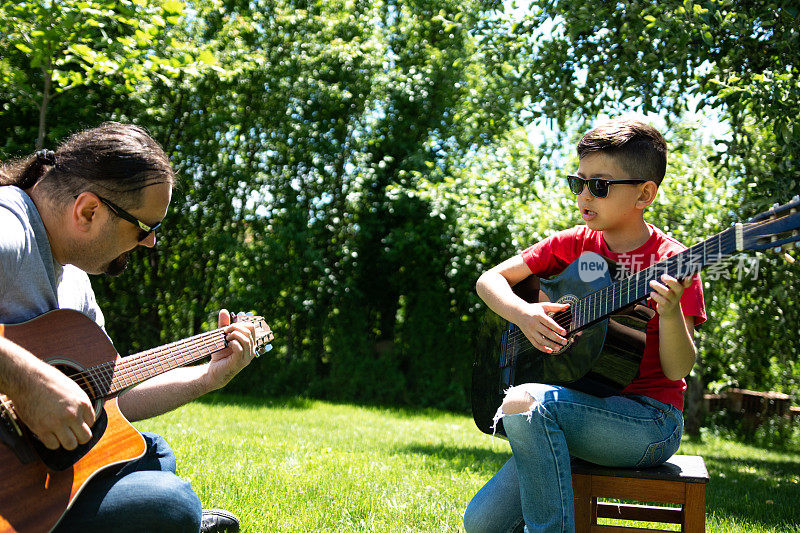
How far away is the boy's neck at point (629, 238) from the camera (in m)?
2.54

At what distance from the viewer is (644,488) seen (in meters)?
2.21

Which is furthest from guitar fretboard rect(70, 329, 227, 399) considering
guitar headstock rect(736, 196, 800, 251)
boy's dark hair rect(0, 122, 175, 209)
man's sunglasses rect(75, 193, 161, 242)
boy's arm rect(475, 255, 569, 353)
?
guitar headstock rect(736, 196, 800, 251)

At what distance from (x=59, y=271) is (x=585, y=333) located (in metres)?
1.83

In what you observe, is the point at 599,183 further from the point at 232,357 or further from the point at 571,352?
the point at 232,357

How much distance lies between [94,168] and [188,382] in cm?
90

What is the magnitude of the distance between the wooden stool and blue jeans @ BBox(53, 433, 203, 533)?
4.25 ft

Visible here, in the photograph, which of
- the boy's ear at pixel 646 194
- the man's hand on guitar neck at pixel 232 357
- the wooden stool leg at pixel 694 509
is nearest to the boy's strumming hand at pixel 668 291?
the boy's ear at pixel 646 194

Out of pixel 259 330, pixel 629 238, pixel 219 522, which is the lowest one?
pixel 219 522

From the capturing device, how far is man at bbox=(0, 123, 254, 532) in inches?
76.4

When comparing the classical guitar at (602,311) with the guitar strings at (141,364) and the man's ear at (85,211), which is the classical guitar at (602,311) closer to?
the guitar strings at (141,364)

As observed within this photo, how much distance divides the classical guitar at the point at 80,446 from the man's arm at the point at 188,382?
0.14 m

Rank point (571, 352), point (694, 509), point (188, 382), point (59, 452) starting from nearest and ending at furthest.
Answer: point (59, 452)
point (694, 509)
point (571, 352)
point (188, 382)

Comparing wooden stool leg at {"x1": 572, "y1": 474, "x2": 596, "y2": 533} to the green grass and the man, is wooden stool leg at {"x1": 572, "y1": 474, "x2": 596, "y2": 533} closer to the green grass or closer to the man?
the green grass

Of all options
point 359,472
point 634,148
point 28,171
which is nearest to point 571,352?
point 634,148
